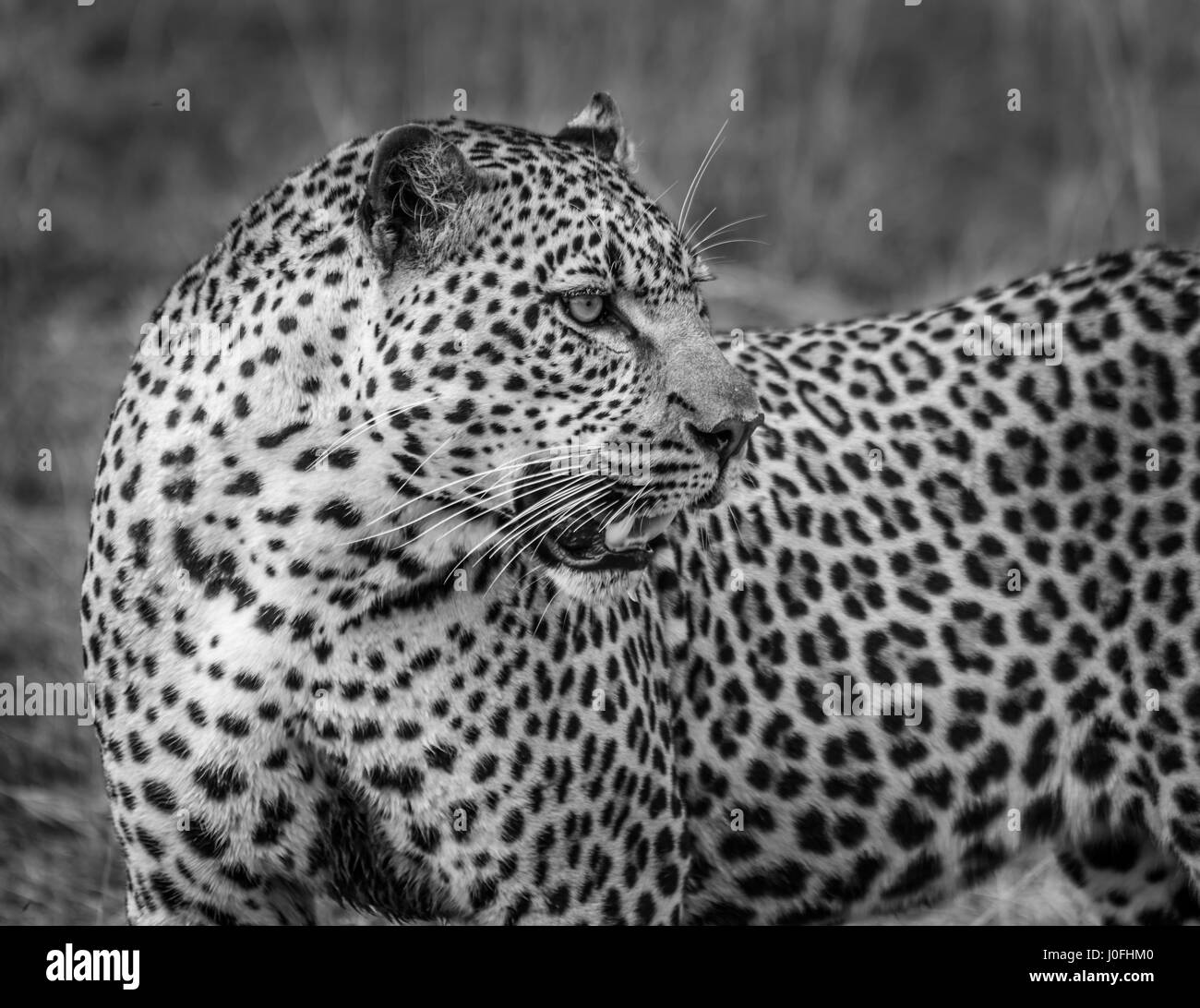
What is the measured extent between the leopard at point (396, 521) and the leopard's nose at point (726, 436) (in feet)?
0.03

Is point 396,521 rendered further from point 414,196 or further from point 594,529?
point 414,196

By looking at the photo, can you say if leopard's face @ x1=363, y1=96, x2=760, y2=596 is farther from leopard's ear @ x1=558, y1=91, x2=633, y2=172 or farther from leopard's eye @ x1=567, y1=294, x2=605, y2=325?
leopard's ear @ x1=558, y1=91, x2=633, y2=172

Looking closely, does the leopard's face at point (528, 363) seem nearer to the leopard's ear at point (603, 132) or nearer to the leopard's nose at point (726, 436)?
the leopard's nose at point (726, 436)

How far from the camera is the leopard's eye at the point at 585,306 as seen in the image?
5.47 metres

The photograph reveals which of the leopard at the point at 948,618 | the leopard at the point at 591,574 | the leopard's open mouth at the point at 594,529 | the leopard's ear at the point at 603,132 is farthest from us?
the leopard at the point at 948,618

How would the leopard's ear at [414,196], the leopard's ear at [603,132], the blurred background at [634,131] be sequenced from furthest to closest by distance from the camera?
the blurred background at [634,131] < the leopard's ear at [603,132] < the leopard's ear at [414,196]

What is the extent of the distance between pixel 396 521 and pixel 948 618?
7.27 feet

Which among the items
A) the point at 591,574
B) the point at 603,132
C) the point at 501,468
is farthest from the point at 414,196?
the point at 591,574

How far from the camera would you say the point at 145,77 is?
14.6 meters

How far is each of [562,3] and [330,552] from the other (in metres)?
10.8

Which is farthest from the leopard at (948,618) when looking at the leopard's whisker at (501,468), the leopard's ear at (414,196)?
the leopard's ear at (414,196)

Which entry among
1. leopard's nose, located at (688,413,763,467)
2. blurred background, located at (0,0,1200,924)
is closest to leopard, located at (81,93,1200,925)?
leopard's nose, located at (688,413,763,467)

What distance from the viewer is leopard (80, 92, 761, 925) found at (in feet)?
17.7
